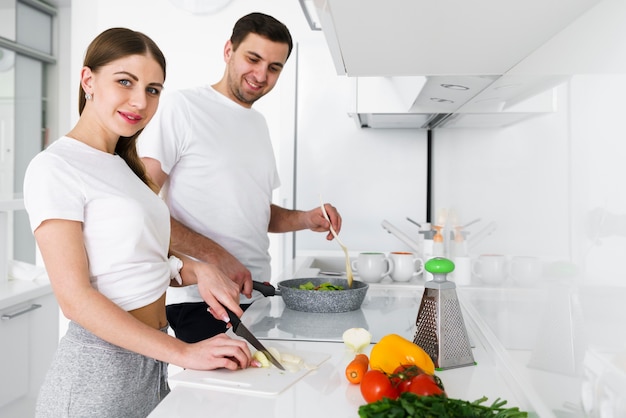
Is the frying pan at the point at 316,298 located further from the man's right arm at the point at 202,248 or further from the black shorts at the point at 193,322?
the black shorts at the point at 193,322

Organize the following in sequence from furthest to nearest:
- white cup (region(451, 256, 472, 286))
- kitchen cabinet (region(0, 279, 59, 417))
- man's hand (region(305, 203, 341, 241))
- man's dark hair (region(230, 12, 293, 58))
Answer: kitchen cabinet (region(0, 279, 59, 417)), man's hand (region(305, 203, 341, 241)), man's dark hair (region(230, 12, 293, 58)), white cup (region(451, 256, 472, 286))

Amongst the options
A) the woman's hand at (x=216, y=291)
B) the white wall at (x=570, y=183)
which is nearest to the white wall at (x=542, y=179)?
the white wall at (x=570, y=183)

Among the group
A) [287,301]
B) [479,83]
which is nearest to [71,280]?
[287,301]

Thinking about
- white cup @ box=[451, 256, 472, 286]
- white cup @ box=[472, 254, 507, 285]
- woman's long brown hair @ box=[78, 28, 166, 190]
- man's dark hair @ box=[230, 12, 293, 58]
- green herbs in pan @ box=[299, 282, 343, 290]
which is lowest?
green herbs in pan @ box=[299, 282, 343, 290]

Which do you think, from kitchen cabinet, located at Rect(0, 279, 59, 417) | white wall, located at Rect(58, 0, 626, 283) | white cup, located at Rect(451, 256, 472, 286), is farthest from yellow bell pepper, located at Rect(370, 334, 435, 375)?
kitchen cabinet, located at Rect(0, 279, 59, 417)

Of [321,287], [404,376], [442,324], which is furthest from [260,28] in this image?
[404,376]

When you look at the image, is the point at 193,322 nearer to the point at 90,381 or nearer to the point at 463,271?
the point at 90,381

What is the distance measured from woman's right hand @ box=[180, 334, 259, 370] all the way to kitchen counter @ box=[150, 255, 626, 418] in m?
0.05

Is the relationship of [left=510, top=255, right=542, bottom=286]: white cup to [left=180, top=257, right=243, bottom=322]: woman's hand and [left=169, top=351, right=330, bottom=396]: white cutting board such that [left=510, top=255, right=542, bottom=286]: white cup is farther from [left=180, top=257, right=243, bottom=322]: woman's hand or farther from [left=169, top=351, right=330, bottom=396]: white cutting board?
[left=180, top=257, right=243, bottom=322]: woman's hand

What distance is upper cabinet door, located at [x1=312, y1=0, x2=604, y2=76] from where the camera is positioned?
0.74 metres

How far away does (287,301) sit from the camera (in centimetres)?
150

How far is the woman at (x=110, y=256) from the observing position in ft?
3.34

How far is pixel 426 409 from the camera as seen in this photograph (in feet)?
2.25

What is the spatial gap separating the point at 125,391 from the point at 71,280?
0.80 ft
